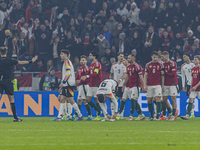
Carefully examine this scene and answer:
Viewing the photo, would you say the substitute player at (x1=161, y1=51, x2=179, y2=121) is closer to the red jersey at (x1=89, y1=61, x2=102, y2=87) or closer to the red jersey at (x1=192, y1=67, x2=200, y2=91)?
the red jersey at (x1=192, y1=67, x2=200, y2=91)

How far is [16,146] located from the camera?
549cm

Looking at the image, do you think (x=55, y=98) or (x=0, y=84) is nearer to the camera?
(x=0, y=84)

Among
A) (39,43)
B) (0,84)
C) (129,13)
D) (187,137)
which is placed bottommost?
(187,137)

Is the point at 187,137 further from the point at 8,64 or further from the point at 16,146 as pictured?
the point at 8,64

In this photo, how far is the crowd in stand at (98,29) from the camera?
59.0 ft

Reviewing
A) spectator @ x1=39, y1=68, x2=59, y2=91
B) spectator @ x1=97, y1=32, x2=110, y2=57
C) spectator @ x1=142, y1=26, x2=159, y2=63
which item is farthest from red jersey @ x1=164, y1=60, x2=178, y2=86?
spectator @ x1=97, y1=32, x2=110, y2=57

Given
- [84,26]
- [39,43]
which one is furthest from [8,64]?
[84,26]

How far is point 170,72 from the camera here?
1157cm

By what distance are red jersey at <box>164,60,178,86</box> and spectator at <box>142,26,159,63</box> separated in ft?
20.1

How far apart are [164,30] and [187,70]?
584 cm

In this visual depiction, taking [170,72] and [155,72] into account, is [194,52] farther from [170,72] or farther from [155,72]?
[155,72]

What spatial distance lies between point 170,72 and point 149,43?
21.3ft

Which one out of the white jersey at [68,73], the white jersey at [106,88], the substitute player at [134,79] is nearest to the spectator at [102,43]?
the substitute player at [134,79]

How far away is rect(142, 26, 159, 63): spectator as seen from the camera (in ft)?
58.4
